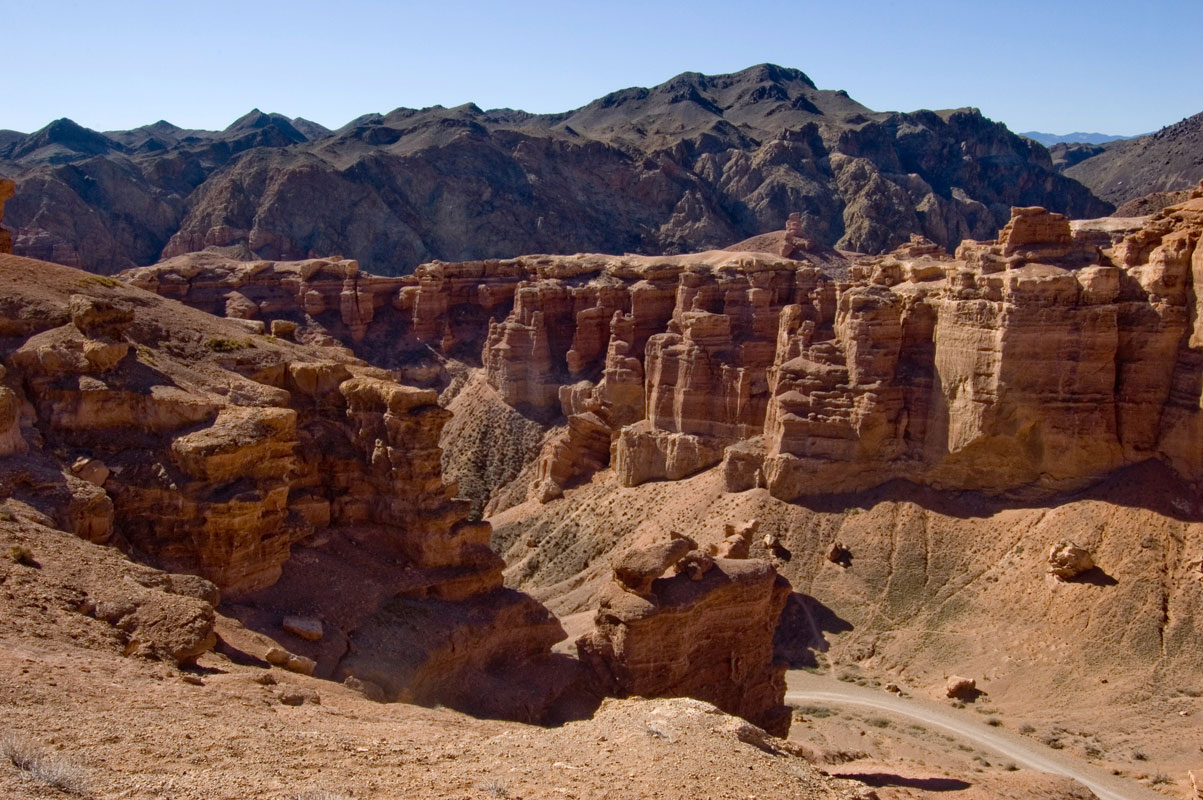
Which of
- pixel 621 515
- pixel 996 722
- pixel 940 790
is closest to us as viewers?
pixel 940 790

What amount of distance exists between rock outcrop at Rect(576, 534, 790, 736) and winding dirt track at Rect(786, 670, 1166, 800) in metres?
7.27

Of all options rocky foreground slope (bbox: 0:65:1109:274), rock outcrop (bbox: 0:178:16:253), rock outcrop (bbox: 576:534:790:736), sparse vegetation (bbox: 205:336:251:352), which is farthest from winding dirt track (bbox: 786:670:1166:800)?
rocky foreground slope (bbox: 0:65:1109:274)

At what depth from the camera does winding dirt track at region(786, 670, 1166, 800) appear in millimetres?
29281

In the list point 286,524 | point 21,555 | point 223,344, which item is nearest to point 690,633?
point 286,524

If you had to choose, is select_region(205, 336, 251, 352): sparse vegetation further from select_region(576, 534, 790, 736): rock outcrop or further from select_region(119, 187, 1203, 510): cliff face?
select_region(119, 187, 1203, 510): cliff face

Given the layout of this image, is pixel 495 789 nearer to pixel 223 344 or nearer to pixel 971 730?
pixel 223 344

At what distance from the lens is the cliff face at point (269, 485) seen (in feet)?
81.1

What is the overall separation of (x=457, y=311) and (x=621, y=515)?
115ft

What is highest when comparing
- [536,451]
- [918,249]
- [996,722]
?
[918,249]

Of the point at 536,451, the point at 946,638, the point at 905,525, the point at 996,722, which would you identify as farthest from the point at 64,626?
the point at 536,451

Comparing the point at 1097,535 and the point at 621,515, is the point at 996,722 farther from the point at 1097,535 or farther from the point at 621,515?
the point at 621,515

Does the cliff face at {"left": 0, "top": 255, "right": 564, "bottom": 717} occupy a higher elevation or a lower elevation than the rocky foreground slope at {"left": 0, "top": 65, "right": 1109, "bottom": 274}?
lower

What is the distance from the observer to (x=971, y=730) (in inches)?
1332

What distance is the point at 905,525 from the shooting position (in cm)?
4434
